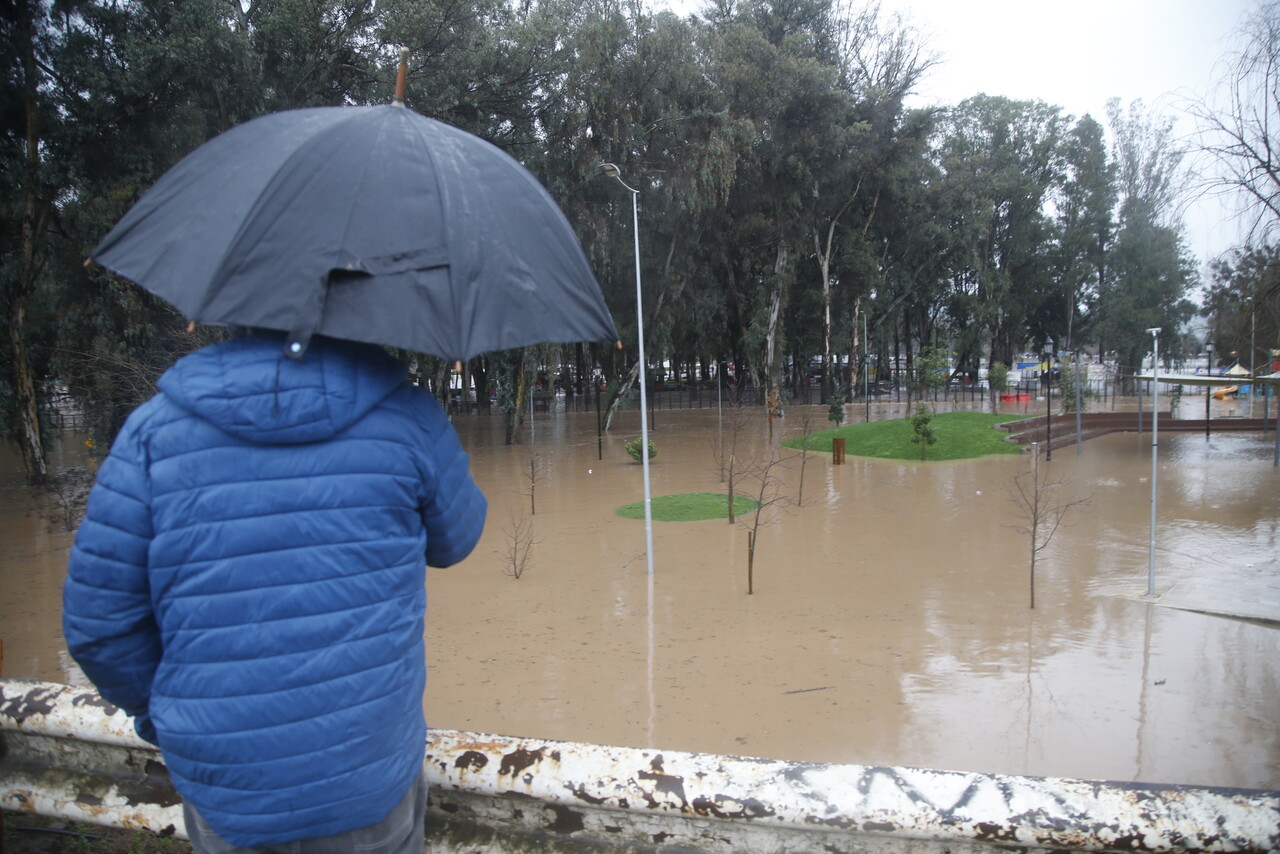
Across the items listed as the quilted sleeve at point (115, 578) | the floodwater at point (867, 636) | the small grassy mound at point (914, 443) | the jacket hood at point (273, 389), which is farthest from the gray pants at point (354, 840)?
the small grassy mound at point (914, 443)

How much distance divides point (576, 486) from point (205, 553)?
1592cm

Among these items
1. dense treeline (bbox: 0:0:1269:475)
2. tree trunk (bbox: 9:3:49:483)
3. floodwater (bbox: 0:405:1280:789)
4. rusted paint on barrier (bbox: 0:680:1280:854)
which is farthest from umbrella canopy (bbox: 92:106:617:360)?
tree trunk (bbox: 9:3:49:483)

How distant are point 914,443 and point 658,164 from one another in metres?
11.0

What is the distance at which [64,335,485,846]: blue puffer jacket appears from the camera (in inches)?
62.2

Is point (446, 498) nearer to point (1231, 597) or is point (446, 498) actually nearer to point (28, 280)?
point (1231, 597)

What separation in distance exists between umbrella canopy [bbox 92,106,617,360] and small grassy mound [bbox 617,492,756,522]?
11443 millimetres

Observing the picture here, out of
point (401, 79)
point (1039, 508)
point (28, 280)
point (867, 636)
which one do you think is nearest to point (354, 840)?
point (401, 79)

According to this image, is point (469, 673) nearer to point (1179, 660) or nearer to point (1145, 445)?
point (1179, 660)

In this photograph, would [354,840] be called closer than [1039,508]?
Yes

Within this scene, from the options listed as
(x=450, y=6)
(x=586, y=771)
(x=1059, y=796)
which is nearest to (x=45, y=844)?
(x=586, y=771)

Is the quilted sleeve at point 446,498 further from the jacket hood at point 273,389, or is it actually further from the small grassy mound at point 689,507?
the small grassy mound at point 689,507

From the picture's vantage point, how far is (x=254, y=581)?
1603mm

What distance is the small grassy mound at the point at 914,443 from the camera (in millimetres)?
20719

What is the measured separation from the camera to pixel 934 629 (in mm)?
8172
